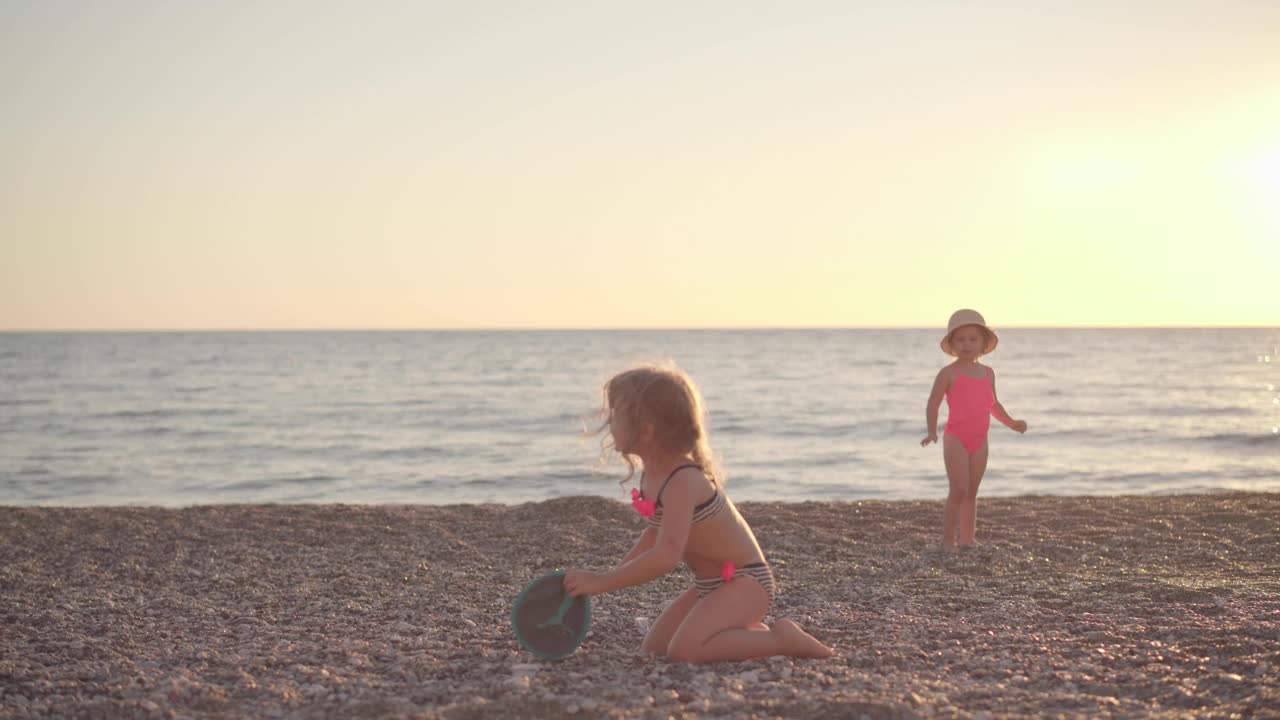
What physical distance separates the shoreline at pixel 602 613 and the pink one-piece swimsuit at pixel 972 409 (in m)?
0.85

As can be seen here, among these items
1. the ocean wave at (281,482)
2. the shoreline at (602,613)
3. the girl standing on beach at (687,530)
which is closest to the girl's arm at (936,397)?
the shoreline at (602,613)

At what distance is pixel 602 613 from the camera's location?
18.6 feet

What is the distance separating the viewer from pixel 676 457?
4391mm

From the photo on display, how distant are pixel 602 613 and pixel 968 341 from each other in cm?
384

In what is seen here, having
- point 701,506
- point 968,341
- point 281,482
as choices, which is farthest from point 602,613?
point 281,482

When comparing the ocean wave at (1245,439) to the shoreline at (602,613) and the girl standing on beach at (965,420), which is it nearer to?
the shoreline at (602,613)

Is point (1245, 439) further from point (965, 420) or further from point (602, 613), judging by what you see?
point (602, 613)

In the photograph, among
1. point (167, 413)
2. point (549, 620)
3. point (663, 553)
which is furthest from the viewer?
point (167, 413)

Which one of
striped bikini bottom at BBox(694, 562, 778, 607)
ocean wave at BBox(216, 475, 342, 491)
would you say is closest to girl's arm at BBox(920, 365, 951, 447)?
striped bikini bottom at BBox(694, 562, 778, 607)

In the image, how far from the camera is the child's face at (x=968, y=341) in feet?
25.6

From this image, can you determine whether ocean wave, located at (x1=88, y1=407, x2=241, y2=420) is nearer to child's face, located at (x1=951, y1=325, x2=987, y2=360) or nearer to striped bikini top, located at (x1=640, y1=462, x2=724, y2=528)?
child's face, located at (x1=951, y1=325, x2=987, y2=360)

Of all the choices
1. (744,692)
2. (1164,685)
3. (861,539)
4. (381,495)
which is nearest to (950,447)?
(861,539)

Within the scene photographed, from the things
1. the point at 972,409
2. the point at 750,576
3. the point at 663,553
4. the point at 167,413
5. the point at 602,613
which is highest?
the point at 972,409

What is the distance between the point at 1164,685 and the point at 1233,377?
42.2 meters
